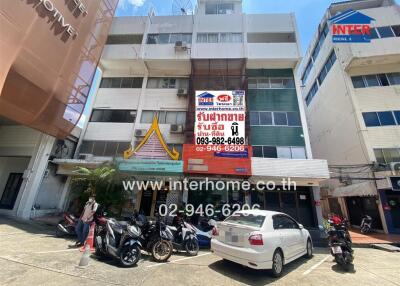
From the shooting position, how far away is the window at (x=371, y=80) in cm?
1705

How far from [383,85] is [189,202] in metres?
18.4

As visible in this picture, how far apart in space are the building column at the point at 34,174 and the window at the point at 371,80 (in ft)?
80.2

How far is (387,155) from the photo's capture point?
1480 centimetres

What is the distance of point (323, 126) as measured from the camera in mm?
21812

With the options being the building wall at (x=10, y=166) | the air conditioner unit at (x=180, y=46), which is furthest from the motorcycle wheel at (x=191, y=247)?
the air conditioner unit at (x=180, y=46)

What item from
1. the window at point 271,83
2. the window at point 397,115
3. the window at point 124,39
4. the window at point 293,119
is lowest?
the window at point 293,119

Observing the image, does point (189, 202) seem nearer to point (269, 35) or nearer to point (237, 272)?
point (237, 272)

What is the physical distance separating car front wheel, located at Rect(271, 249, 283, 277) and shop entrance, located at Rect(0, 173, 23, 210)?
51.7ft

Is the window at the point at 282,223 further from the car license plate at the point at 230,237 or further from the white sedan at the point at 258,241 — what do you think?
the car license plate at the point at 230,237

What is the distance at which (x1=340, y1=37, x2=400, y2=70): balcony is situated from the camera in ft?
52.4

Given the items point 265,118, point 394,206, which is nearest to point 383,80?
point 394,206

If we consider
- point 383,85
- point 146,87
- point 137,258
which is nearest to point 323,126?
point 383,85

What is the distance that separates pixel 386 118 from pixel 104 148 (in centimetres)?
2174

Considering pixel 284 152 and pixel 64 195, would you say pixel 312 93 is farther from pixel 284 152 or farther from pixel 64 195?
pixel 64 195
